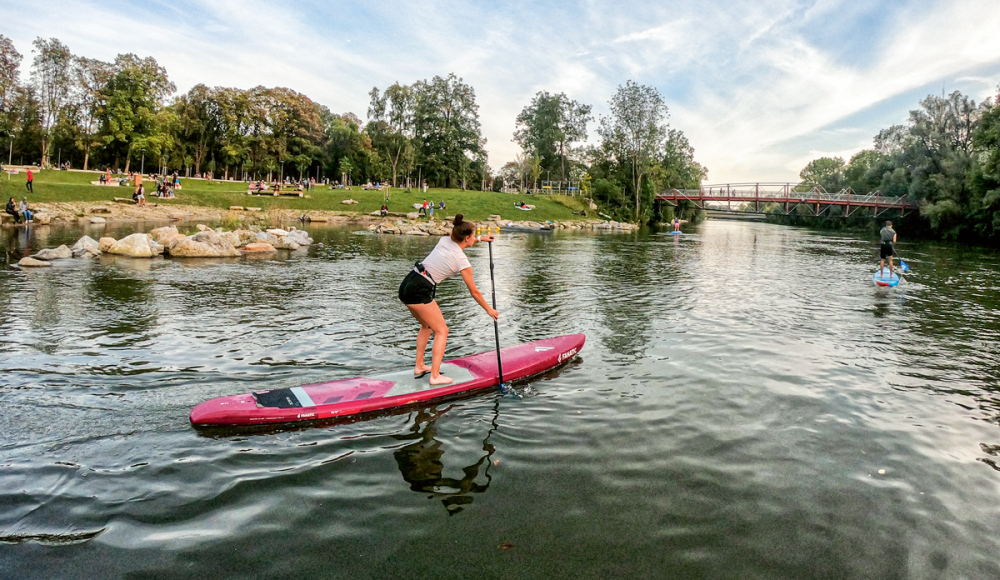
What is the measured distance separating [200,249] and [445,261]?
19.5 m

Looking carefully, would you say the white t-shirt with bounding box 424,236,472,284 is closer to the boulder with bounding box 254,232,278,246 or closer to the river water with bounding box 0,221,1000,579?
the river water with bounding box 0,221,1000,579

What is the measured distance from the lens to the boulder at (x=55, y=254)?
64.2 feet

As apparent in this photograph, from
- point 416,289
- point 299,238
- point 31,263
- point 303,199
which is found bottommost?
point 31,263

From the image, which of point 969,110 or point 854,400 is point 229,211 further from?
point 969,110

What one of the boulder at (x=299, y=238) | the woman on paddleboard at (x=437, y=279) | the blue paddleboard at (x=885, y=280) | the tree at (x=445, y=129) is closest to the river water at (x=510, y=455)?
the woman on paddleboard at (x=437, y=279)

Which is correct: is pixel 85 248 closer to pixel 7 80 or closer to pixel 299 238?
pixel 299 238

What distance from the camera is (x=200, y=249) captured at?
76.0ft

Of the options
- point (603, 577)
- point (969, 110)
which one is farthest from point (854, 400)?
point (969, 110)

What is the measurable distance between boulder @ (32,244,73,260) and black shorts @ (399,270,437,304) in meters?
19.1

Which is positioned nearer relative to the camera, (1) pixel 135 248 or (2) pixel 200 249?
(1) pixel 135 248

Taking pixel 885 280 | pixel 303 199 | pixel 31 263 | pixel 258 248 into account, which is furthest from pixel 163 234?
pixel 303 199

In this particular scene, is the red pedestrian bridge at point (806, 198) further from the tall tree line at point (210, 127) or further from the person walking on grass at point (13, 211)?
the person walking on grass at point (13, 211)

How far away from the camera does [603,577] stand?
13.9ft

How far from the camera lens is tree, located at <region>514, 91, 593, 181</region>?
93312mm
